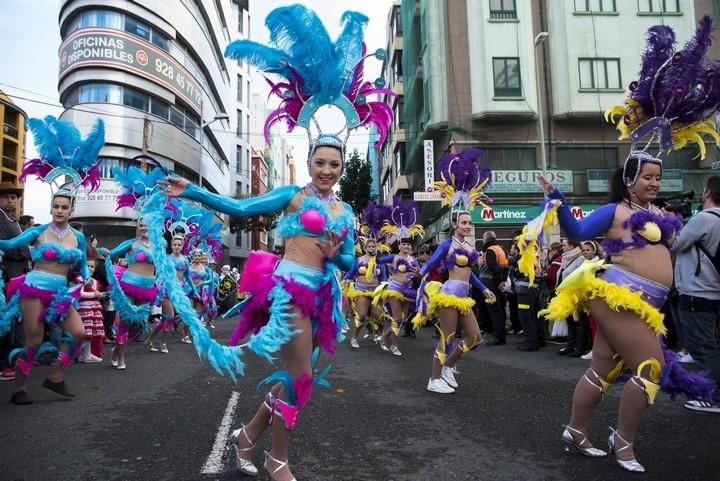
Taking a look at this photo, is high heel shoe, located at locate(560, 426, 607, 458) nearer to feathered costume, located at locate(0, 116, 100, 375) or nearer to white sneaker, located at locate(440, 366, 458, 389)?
white sneaker, located at locate(440, 366, 458, 389)

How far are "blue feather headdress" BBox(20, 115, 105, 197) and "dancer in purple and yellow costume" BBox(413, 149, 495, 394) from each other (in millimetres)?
4430

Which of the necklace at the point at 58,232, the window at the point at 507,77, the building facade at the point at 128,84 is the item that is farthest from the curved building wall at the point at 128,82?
the necklace at the point at 58,232

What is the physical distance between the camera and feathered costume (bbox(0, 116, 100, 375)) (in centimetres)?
558

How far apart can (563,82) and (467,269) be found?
777 inches

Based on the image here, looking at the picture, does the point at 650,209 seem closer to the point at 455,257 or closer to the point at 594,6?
the point at 455,257

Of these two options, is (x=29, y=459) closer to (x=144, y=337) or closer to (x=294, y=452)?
(x=294, y=452)

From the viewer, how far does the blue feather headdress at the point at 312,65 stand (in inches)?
143

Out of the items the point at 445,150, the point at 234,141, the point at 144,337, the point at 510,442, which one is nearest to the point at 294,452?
the point at 510,442

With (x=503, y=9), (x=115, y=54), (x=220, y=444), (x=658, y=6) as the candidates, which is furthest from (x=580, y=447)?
(x=115, y=54)

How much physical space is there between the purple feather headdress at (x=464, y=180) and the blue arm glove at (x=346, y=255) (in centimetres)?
364

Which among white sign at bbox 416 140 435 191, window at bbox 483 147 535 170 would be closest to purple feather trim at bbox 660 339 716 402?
window at bbox 483 147 535 170

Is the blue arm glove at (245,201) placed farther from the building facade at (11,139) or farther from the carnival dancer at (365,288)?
the building facade at (11,139)

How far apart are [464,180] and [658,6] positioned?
886 inches

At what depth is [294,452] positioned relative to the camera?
3.90m
